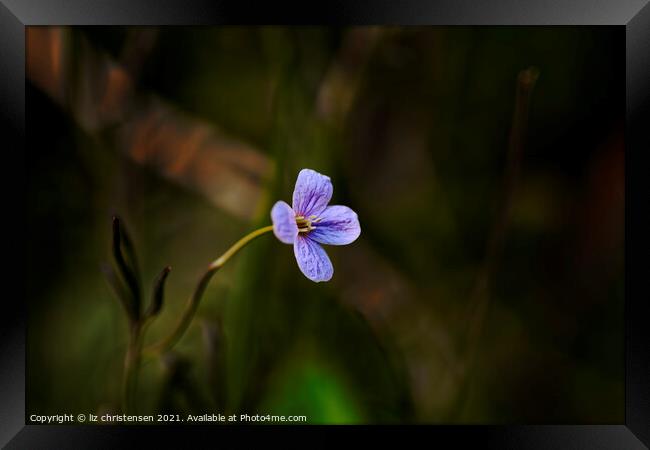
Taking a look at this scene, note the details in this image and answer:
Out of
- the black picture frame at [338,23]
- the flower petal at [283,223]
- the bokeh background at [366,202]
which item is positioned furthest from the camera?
the bokeh background at [366,202]

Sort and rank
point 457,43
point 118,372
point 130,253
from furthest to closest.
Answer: point 457,43 < point 118,372 < point 130,253

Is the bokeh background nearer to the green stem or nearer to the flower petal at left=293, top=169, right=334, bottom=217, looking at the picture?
the green stem

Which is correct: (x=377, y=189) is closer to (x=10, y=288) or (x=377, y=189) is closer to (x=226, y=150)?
(x=226, y=150)

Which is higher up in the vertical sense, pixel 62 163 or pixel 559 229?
pixel 62 163

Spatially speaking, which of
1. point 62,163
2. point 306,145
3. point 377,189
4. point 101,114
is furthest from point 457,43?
point 62,163

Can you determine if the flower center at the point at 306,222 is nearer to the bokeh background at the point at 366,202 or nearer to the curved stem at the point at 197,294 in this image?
the curved stem at the point at 197,294

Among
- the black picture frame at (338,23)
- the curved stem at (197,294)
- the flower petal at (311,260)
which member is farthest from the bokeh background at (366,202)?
the flower petal at (311,260)
